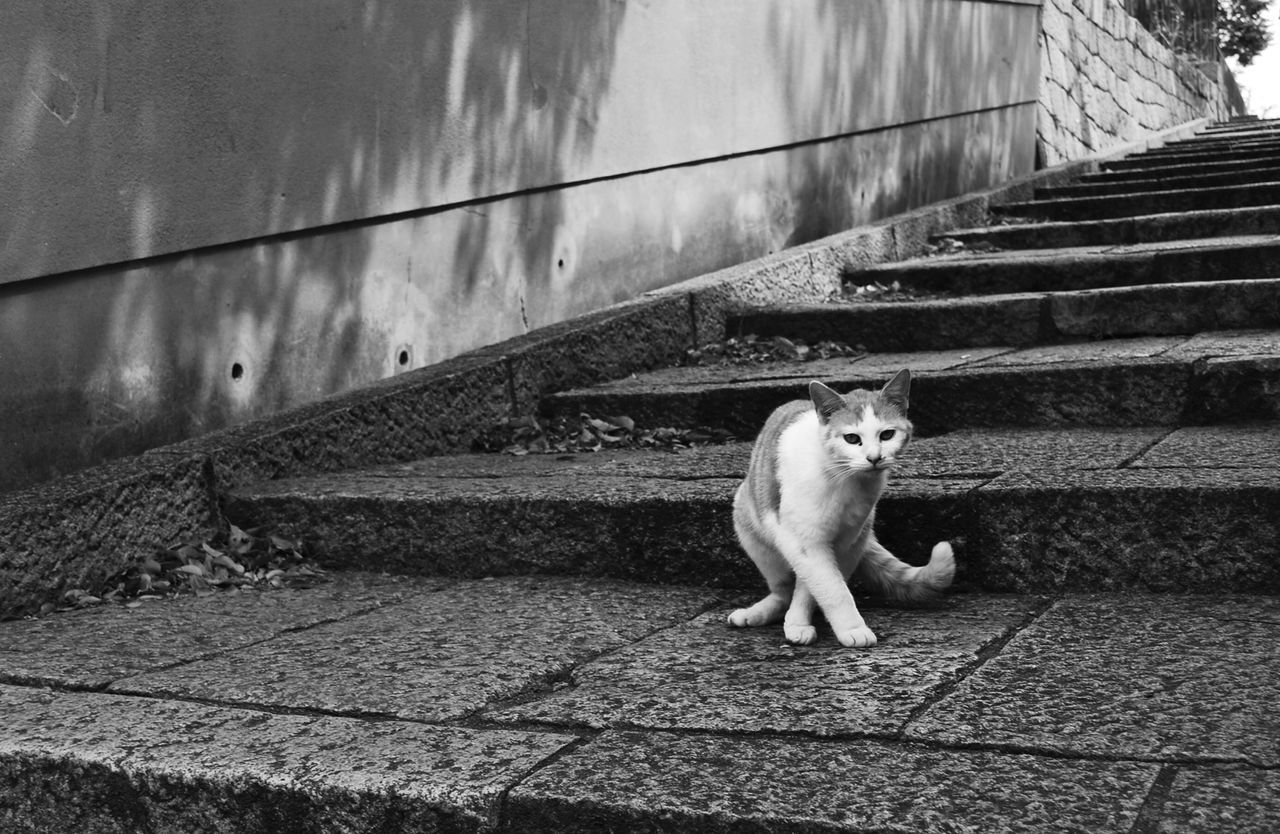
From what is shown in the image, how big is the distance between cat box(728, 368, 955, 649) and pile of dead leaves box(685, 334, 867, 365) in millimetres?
2293

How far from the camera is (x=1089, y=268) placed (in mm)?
5828

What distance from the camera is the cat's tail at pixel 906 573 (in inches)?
119

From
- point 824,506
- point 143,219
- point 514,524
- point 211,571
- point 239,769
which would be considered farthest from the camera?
point 143,219

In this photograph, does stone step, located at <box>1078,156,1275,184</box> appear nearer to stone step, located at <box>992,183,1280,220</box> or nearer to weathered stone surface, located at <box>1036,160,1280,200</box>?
weathered stone surface, located at <box>1036,160,1280,200</box>

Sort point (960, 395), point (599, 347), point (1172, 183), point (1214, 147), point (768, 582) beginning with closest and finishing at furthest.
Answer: point (768, 582), point (960, 395), point (599, 347), point (1172, 183), point (1214, 147)

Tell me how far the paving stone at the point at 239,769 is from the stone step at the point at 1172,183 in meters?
6.83

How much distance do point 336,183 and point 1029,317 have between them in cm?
261

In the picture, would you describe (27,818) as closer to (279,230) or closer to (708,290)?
(279,230)

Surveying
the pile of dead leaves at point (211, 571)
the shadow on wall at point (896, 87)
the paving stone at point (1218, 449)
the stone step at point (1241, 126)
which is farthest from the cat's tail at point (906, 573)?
the stone step at point (1241, 126)

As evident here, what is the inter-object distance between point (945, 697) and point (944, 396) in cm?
201

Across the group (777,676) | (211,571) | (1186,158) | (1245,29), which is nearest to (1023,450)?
(777,676)

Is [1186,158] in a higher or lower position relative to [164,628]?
higher

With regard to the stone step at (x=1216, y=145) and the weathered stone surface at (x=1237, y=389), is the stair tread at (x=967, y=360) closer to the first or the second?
the weathered stone surface at (x=1237, y=389)

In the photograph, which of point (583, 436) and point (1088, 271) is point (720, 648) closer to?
point (583, 436)
